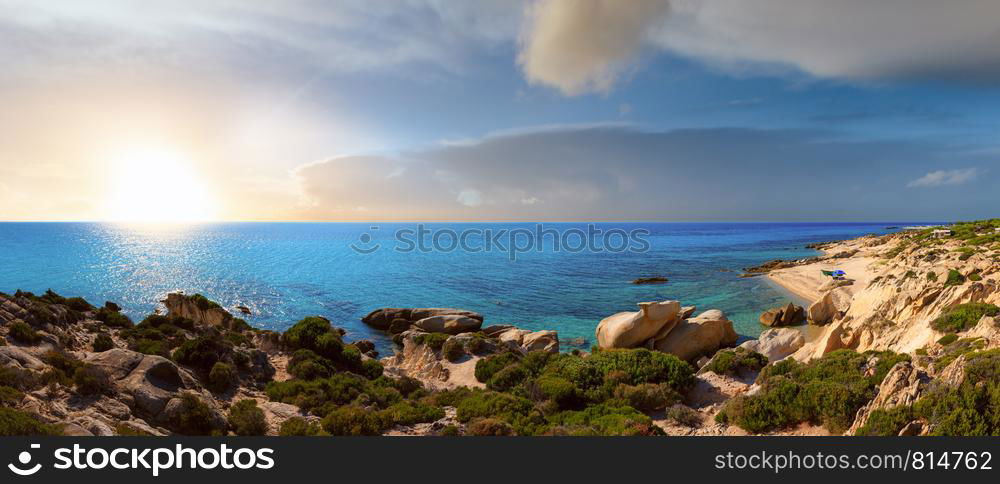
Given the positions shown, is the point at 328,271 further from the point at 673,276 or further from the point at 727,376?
the point at 727,376

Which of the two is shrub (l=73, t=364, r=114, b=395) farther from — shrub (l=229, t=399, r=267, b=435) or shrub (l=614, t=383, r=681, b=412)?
shrub (l=614, t=383, r=681, b=412)

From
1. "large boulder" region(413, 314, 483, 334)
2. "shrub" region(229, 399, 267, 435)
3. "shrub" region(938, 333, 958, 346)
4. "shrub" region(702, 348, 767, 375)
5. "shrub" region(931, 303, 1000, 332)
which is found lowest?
"large boulder" region(413, 314, 483, 334)

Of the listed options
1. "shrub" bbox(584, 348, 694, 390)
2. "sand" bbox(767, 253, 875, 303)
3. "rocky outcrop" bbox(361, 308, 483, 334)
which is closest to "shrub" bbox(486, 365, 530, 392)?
"shrub" bbox(584, 348, 694, 390)

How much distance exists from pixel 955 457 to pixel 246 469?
45.0 feet

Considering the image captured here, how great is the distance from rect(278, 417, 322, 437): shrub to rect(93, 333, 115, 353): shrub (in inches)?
444

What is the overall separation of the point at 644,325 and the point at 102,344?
30048mm

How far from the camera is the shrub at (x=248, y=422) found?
42.5 ft

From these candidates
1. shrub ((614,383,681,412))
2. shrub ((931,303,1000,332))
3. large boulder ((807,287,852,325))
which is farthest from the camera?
large boulder ((807,287,852,325))

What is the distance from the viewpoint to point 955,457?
25.9 ft

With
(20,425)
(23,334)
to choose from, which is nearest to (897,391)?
(20,425)

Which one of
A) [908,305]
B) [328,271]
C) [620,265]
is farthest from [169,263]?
[908,305]

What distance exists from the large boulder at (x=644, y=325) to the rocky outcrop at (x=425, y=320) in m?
15.1

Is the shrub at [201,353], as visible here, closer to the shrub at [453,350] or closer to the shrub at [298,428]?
the shrub at [298,428]

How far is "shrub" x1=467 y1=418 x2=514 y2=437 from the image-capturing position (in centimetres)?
1223
